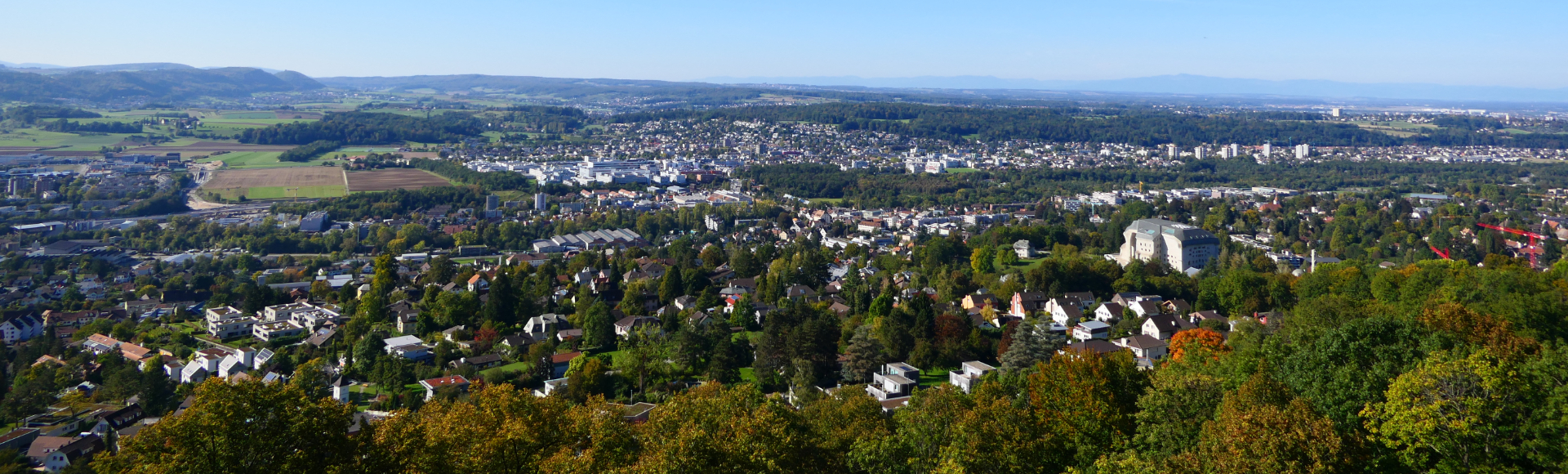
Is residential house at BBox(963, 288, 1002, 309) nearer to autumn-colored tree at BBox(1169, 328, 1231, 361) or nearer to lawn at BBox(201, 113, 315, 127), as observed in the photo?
autumn-colored tree at BBox(1169, 328, 1231, 361)

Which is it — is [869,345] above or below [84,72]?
below

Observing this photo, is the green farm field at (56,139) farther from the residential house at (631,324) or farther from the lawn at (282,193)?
the residential house at (631,324)

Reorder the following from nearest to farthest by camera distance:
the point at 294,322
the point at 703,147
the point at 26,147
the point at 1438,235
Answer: the point at 294,322 < the point at 1438,235 < the point at 26,147 < the point at 703,147

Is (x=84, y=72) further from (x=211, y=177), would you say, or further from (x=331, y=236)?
(x=331, y=236)

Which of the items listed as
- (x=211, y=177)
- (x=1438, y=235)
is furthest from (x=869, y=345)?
(x=211, y=177)

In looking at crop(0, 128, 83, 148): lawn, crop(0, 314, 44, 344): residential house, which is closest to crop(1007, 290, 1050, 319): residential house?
crop(0, 314, 44, 344): residential house

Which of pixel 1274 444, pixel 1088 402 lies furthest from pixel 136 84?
pixel 1274 444

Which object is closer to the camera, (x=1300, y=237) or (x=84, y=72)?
(x=1300, y=237)

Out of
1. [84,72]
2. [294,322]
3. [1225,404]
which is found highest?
[84,72]
